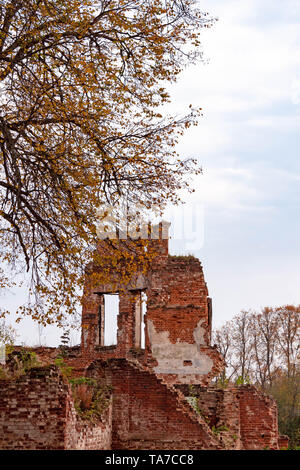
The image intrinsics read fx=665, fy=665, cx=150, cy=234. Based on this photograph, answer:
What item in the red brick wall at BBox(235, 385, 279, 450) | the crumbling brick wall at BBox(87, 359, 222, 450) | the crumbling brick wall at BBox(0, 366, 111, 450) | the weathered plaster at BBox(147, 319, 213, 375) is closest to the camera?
the crumbling brick wall at BBox(0, 366, 111, 450)

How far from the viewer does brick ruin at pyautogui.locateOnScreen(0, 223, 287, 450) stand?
10.6m

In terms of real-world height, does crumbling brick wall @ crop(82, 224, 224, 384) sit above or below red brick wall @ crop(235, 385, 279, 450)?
above

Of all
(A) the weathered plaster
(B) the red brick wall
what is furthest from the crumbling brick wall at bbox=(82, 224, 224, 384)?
(B) the red brick wall

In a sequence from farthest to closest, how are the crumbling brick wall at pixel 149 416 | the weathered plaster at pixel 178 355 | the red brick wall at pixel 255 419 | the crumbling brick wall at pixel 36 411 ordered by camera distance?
the weathered plaster at pixel 178 355 < the red brick wall at pixel 255 419 < the crumbling brick wall at pixel 149 416 < the crumbling brick wall at pixel 36 411

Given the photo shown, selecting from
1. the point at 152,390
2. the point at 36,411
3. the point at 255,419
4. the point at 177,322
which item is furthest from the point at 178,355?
the point at 36,411

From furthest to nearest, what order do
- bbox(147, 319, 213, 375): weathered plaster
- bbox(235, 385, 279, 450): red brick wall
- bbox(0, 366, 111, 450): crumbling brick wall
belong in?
1. bbox(147, 319, 213, 375): weathered plaster
2. bbox(235, 385, 279, 450): red brick wall
3. bbox(0, 366, 111, 450): crumbling brick wall

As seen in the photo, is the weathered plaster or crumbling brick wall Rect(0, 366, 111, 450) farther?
the weathered plaster

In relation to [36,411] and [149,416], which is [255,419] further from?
[36,411]

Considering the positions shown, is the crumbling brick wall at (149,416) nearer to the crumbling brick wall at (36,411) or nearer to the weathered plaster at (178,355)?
the crumbling brick wall at (36,411)

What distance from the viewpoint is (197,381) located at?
1905 centimetres

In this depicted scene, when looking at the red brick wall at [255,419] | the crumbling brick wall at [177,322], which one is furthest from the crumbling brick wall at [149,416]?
the crumbling brick wall at [177,322]

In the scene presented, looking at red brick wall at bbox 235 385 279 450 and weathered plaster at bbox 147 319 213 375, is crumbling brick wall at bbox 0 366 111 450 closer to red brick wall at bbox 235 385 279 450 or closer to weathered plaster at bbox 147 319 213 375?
red brick wall at bbox 235 385 279 450

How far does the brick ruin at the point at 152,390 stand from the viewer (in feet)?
34.8
